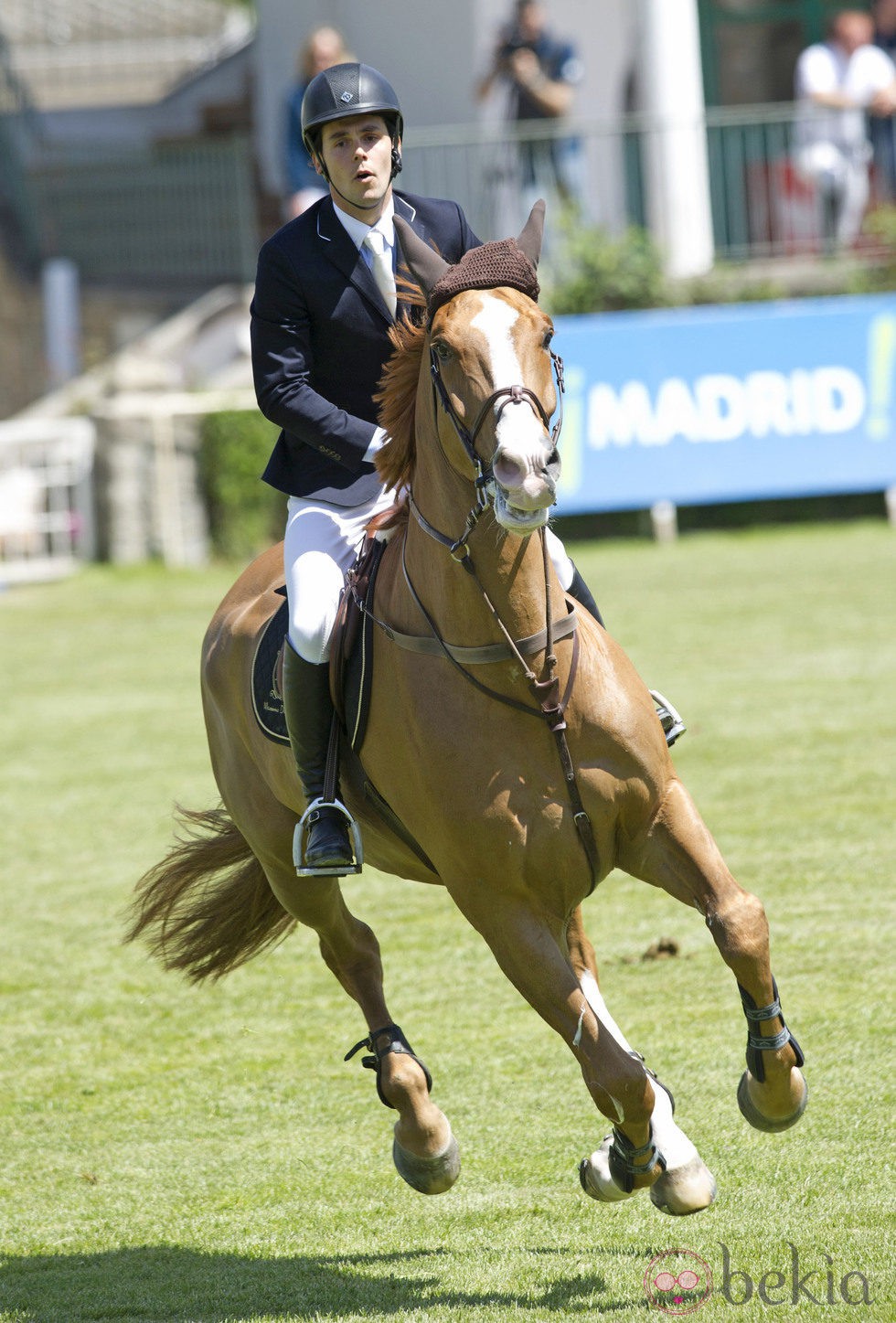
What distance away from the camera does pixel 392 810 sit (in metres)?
5.02

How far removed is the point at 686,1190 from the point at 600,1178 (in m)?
0.34

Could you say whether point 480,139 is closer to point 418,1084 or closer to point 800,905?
point 800,905

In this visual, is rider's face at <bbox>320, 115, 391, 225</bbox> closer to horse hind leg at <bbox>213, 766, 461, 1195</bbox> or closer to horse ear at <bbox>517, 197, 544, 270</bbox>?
horse ear at <bbox>517, 197, 544, 270</bbox>

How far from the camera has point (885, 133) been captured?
62.6 ft

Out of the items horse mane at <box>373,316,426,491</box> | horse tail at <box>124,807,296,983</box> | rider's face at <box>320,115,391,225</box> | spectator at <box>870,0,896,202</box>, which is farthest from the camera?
spectator at <box>870,0,896,202</box>

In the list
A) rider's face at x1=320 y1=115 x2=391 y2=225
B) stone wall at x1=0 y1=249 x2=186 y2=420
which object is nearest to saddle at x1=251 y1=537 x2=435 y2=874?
rider's face at x1=320 y1=115 x2=391 y2=225

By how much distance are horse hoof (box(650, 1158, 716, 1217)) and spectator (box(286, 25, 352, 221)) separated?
1170 centimetres

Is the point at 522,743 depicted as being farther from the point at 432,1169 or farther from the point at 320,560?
the point at 432,1169

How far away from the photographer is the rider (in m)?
5.04

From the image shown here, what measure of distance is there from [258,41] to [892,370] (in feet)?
39.7

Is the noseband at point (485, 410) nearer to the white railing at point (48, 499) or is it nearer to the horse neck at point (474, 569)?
the horse neck at point (474, 569)

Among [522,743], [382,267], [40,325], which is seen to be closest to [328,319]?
[382,267]

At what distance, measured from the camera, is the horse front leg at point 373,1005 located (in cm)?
506

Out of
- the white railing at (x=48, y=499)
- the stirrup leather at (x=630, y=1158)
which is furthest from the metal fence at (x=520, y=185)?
the stirrup leather at (x=630, y=1158)
